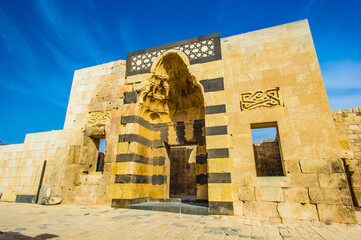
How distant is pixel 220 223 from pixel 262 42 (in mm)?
5755

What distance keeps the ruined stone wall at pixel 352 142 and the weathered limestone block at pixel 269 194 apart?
4850mm

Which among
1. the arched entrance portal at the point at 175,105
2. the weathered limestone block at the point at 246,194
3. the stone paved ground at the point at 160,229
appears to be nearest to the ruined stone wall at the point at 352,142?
the stone paved ground at the point at 160,229

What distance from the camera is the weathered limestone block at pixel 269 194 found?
4.92 meters

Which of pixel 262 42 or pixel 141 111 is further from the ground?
pixel 262 42

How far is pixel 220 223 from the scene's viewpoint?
4.46m

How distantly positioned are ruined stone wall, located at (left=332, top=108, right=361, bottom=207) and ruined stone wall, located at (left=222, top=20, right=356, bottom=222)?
4.04 metres

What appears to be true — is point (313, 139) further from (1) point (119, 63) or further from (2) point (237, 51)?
(1) point (119, 63)

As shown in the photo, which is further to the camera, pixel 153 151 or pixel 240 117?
pixel 153 151

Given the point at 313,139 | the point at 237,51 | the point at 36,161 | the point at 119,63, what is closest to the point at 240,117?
the point at 313,139

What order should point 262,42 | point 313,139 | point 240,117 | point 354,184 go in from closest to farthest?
point 313,139 < point 240,117 < point 262,42 < point 354,184

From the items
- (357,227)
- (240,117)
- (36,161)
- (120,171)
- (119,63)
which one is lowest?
(357,227)

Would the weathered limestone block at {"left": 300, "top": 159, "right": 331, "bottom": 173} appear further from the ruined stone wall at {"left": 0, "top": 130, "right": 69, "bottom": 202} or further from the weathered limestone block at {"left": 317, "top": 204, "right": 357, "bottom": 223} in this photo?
the ruined stone wall at {"left": 0, "top": 130, "right": 69, "bottom": 202}

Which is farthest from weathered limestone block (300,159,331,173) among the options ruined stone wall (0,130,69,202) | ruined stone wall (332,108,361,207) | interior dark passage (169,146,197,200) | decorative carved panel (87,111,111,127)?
interior dark passage (169,146,197,200)

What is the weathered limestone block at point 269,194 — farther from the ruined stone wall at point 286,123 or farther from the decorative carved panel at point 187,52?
the decorative carved panel at point 187,52
